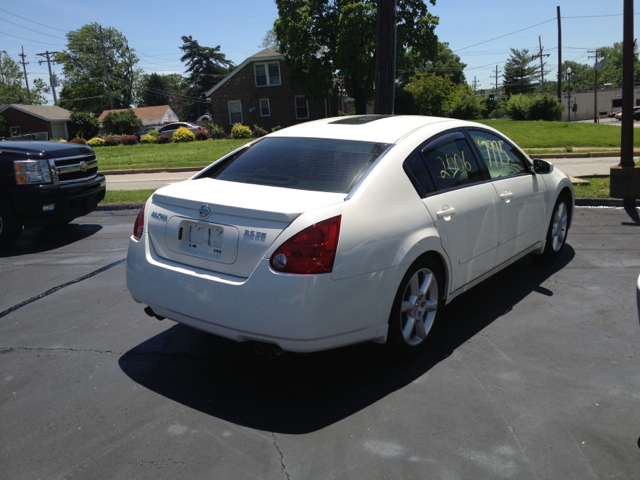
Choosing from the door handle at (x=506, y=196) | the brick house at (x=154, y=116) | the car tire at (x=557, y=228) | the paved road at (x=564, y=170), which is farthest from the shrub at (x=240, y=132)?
the brick house at (x=154, y=116)

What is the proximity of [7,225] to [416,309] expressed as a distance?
5994 millimetres

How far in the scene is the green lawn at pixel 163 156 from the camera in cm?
2137

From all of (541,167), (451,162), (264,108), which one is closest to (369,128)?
(451,162)

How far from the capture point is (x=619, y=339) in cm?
409

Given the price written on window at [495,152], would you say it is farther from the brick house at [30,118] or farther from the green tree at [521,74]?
the green tree at [521,74]

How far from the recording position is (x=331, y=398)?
A: 3377mm

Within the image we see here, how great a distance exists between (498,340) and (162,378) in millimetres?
2423

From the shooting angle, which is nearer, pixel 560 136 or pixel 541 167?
pixel 541 167

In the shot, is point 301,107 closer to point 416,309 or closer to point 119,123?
point 119,123

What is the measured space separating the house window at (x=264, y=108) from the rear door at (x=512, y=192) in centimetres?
4153

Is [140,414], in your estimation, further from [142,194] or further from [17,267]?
[142,194]

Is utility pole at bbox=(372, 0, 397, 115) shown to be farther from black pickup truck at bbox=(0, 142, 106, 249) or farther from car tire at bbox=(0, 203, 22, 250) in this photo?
car tire at bbox=(0, 203, 22, 250)

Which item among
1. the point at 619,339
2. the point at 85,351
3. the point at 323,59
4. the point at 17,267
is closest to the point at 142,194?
the point at 17,267

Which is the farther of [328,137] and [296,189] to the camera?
[328,137]
